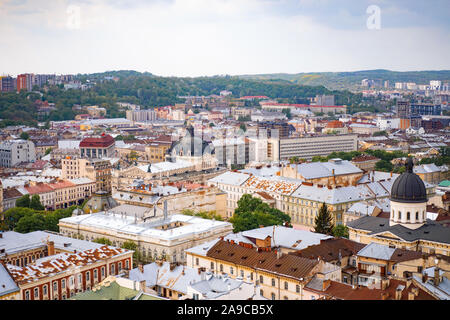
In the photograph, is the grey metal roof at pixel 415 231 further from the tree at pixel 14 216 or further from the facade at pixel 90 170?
the facade at pixel 90 170

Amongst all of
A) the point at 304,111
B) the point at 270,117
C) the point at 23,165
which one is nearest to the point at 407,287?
the point at 23,165

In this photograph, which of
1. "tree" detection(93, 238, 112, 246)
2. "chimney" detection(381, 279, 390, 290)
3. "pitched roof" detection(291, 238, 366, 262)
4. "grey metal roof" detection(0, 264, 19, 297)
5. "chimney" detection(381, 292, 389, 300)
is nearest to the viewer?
"chimney" detection(381, 292, 389, 300)

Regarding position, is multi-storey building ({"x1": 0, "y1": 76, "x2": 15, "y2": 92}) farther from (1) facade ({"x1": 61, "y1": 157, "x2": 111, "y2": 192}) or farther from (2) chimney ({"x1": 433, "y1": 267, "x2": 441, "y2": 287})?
(2) chimney ({"x1": 433, "y1": 267, "x2": 441, "y2": 287})

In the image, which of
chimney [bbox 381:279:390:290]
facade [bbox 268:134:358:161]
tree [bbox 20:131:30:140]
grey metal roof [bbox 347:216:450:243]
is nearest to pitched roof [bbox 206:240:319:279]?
chimney [bbox 381:279:390:290]

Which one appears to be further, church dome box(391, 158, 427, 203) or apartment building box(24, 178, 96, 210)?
Result: apartment building box(24, 178, 96, 210)

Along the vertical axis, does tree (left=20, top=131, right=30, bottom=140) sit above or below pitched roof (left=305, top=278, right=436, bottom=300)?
above

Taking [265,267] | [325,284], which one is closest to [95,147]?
[265,267]
